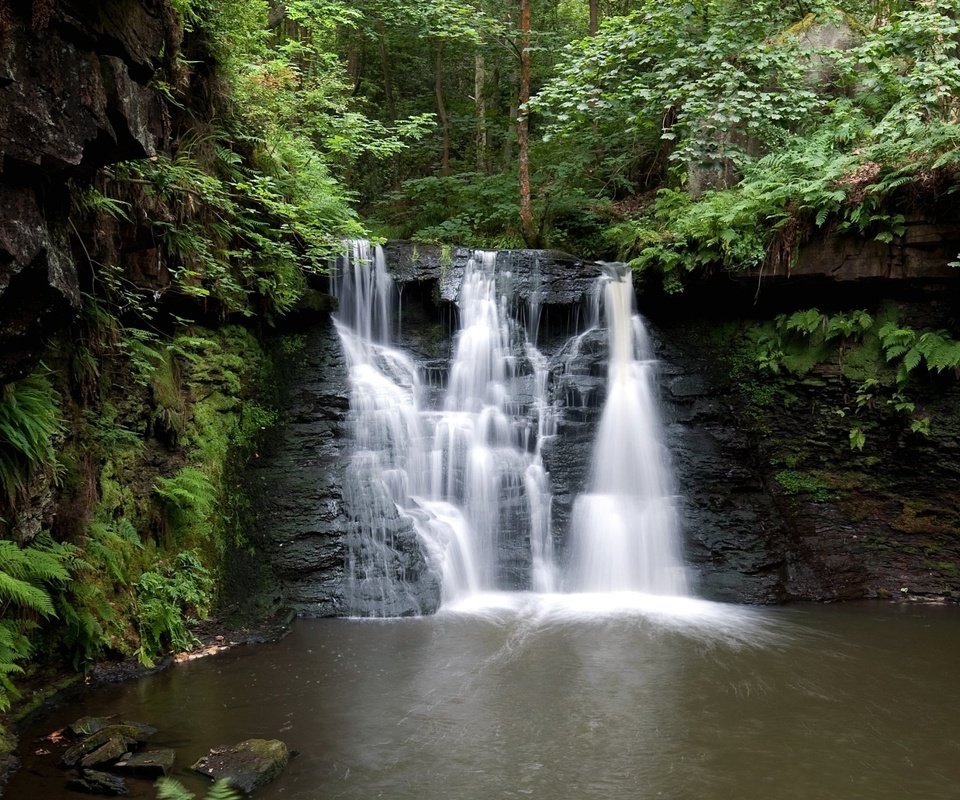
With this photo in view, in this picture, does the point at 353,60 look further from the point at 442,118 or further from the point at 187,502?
the point at 187,502

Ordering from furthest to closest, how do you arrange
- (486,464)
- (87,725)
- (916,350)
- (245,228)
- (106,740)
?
(486,464) → (916,350) → (245,228) → (87,725) → (106,740)

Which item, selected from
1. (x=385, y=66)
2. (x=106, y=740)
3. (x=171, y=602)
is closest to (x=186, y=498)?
(x=171, y=602)

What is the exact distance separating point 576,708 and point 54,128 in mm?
5497

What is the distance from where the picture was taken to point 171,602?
25.1 ft

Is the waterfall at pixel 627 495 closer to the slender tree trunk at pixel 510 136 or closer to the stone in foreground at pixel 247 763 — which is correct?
the stone in foreground at pixel 247 763

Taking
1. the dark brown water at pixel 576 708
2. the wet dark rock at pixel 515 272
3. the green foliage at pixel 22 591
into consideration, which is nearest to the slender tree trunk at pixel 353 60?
the wet dark rock at pixel 515 272

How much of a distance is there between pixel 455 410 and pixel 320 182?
12.2ft

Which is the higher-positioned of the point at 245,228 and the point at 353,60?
the point at 353,60

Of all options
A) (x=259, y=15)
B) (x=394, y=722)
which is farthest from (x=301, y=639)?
(x=259, y=15)

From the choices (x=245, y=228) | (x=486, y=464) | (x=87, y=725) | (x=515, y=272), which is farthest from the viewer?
(x=515, y=272)

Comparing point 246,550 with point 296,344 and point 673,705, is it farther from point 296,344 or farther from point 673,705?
point 673,705

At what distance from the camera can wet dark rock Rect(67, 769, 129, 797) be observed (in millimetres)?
4742

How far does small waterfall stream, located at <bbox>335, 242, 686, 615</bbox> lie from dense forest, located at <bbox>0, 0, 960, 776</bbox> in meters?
1.12

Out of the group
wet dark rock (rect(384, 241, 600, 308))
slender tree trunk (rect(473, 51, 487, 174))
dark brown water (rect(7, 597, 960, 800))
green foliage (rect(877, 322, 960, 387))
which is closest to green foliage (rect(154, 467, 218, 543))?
dark brown water (rect(7, 597, 960, 800))
